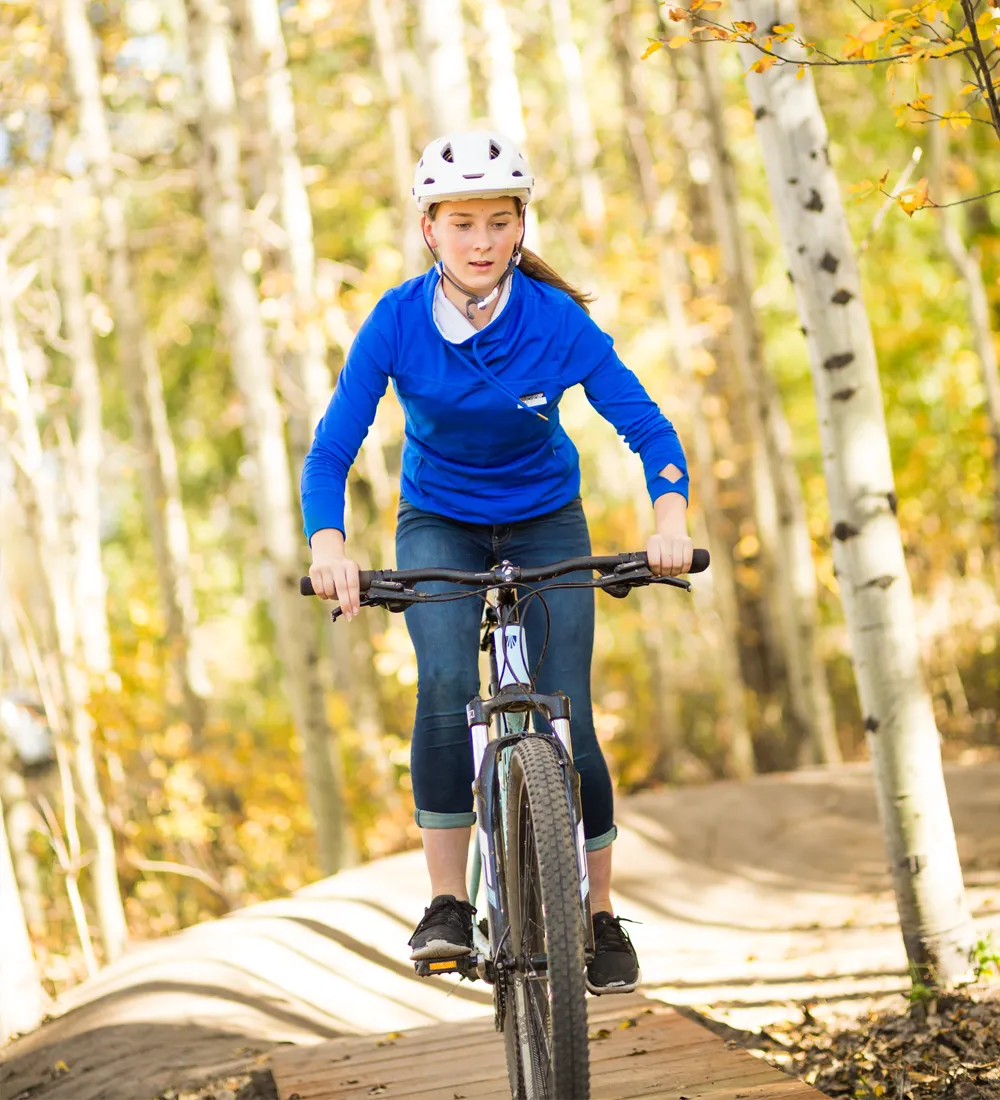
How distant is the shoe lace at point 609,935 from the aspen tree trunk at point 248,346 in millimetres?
5880

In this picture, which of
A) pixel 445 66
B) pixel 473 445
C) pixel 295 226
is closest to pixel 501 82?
pixel 445 66

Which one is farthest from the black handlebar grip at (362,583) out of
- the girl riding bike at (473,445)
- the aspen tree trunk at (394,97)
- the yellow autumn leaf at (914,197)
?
the aspen tree trunk at (394,97)

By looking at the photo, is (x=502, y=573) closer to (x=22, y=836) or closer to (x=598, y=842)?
(x=598, y=842)

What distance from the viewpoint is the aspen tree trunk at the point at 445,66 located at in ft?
25.0

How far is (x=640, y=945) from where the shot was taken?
→ 7.16 m

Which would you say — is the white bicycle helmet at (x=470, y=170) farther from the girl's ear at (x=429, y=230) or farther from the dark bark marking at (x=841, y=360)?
the dark bark marking at (x=841, y=360)

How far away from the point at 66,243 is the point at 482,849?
8.85 meters

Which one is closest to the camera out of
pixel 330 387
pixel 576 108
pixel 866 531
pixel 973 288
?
pixel 866 531

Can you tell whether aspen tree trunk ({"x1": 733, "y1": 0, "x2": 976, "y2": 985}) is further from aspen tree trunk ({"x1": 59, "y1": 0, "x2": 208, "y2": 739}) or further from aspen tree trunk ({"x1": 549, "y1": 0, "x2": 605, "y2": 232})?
aspen tree trunk ({"x1": 549, "y1": 0, "x2": 605, "y2": 232})

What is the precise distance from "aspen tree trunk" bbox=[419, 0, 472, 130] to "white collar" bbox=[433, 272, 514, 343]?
4.46 meters

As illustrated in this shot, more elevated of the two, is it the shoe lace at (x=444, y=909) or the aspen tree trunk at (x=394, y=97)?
the aspen tree trunk at (x=394, y=97)

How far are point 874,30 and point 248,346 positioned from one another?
241 inches

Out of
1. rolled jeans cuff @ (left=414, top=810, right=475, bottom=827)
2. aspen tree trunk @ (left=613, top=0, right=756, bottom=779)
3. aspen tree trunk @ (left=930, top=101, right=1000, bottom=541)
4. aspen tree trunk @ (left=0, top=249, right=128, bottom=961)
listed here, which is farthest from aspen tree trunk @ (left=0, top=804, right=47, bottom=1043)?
aspen tree trunk @ (left=930, top=101, right=1000, bottom=541)

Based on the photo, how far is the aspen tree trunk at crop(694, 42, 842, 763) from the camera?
36.1 ft
